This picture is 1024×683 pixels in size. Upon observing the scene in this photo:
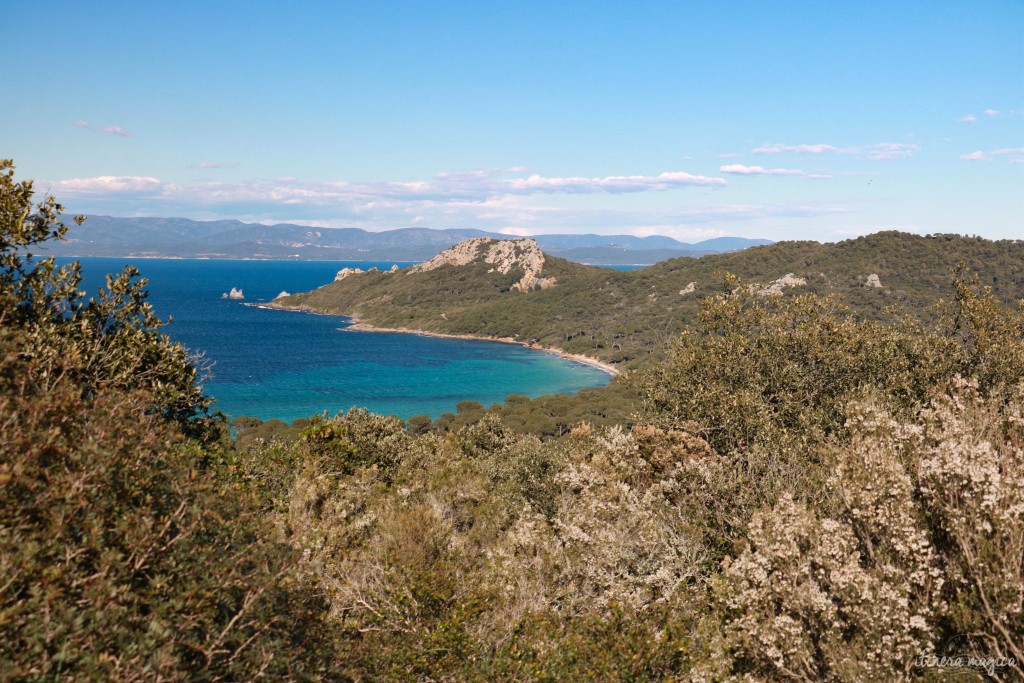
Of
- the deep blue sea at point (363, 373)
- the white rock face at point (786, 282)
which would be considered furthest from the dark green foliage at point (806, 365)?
the white rock face at point (786, 282)

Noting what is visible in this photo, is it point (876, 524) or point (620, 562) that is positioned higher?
point (876, 524)

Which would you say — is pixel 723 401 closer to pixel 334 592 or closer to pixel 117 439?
pixel 334 592

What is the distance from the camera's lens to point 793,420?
101ft

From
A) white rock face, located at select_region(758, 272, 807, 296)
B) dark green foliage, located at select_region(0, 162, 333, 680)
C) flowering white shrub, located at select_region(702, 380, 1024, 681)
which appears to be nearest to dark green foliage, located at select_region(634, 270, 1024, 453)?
flowering white shrub, located at select_region(702, 380, 1024, 681)

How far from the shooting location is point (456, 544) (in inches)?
646

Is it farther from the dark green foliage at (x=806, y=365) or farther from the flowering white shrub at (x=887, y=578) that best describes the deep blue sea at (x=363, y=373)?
the flowering white shrub at (x=887, y=578)

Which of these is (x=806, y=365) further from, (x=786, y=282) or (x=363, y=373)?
(x=786, y=282)

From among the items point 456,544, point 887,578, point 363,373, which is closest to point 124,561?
point 456,544

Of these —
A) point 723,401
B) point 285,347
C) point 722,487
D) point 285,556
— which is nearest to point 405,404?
point 285,347

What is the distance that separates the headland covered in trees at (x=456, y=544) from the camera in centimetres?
778

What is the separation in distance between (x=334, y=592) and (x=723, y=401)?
22128 mm

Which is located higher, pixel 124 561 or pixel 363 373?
pixel 124 561

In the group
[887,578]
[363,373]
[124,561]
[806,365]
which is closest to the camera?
[124,561]

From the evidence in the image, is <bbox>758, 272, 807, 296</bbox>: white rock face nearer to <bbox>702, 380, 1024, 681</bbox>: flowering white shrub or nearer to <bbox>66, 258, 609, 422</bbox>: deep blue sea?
<bbox>66, 258, 609, 422</bbox>: deep blue sea
